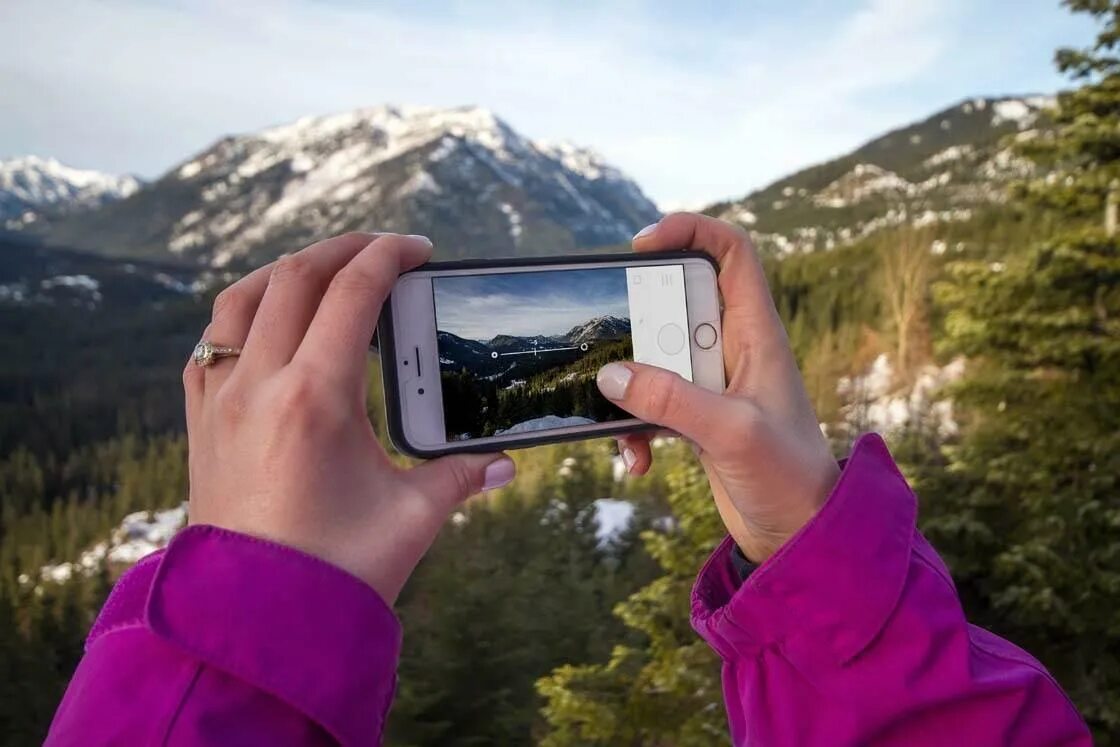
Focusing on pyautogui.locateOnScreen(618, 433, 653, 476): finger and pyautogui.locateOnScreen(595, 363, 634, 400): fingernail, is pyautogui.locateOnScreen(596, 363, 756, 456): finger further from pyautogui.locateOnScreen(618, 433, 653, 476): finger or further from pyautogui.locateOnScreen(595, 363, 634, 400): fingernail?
pyautogui.locateOnScreen(618, 433, 653, 476): finger

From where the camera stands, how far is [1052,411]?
5336 mm

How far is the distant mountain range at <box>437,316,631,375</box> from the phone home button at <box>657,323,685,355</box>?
76mm

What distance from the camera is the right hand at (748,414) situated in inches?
46.3

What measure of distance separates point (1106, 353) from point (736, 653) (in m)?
5.44

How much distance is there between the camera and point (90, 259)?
141 m

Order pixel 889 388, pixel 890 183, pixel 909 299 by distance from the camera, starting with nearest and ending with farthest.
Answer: pixel 909 299
pixel 889 388
pixel 890 183

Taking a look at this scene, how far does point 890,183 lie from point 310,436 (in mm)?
141128

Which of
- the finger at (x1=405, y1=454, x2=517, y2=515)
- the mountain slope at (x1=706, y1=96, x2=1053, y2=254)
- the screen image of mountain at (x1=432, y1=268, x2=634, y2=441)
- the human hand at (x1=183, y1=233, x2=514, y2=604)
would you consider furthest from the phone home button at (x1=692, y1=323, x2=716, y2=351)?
the mountain slope at (x1=706, y1=96, x2=1053, y2=254)

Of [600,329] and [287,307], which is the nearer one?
[287,307]

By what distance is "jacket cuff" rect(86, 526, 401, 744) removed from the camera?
737 millimetres

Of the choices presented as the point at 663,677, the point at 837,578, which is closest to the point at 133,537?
the point at 663,677

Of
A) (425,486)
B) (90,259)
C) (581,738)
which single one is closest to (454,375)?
(425,486)

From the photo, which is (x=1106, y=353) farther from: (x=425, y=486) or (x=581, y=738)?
(x=425, y=486)

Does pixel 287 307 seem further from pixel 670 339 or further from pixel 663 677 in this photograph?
pixel 663 677
